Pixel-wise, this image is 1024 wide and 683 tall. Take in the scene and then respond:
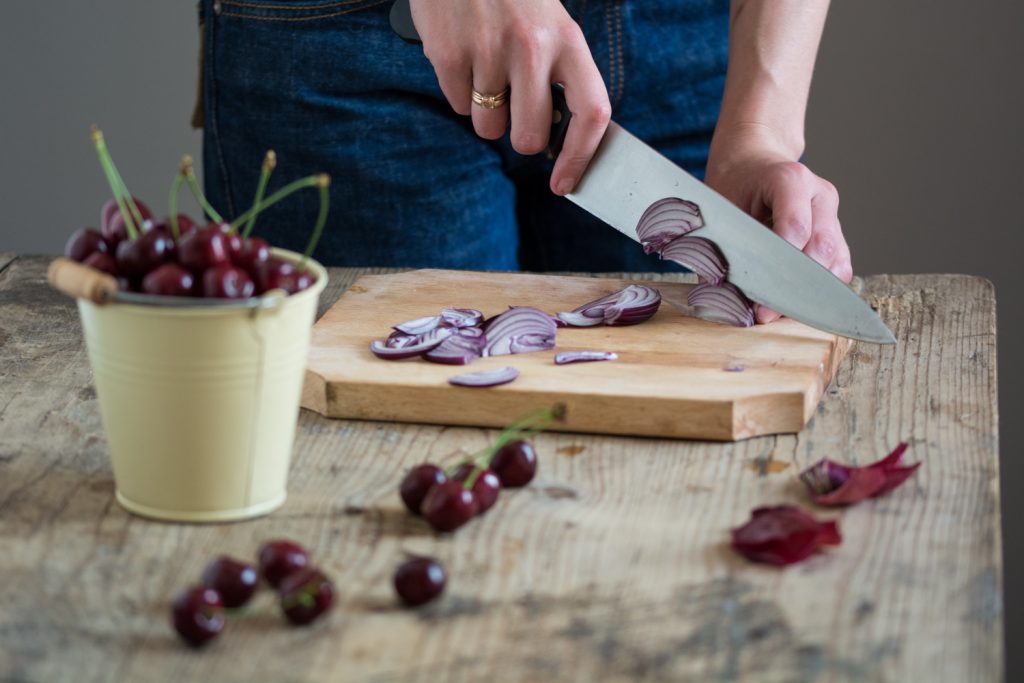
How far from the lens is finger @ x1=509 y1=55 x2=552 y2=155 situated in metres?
1.53

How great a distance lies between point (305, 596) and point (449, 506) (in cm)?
17

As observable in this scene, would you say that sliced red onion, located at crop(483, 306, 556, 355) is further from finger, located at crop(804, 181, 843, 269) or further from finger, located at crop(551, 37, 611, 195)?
finger, located at crop(804, 181, 843, 269)

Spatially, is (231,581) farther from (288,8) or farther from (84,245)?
(288,8)

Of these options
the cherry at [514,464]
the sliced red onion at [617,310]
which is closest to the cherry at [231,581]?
the cherry at [514,464]

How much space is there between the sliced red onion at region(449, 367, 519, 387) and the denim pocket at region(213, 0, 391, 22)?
83 centimetres

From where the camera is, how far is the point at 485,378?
1.30m

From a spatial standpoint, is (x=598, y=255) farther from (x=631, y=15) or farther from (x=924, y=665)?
(x=924, y=665)

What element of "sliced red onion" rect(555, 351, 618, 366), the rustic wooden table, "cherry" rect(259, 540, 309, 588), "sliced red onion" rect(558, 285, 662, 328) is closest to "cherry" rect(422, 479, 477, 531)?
the rustic wooden table

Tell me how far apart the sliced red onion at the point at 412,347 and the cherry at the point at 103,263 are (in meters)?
0.43

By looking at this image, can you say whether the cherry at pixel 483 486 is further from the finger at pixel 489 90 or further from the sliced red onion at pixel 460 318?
the finger at pixel 489 90

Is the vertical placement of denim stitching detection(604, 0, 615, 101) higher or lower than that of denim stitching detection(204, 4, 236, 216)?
higher

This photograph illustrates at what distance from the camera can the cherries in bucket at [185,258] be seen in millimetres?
969

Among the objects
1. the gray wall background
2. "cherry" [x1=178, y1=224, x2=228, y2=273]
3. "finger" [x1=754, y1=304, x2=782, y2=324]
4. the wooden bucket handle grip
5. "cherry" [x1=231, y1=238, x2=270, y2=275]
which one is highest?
"cherry" [x1=178, y1=224, x2=228, y2=273]

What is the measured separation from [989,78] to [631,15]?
1.30m
